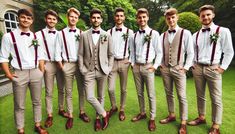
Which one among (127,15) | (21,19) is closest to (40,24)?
(127,15)

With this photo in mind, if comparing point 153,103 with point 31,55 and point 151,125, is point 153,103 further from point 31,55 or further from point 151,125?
point 31,55

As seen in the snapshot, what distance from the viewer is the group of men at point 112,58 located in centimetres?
340

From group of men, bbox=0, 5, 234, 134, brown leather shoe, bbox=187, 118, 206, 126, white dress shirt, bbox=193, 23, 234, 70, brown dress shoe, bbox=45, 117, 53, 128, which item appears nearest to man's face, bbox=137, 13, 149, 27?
group of men, bbox=0, 5, 234, 134

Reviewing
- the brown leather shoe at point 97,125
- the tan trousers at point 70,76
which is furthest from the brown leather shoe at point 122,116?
the tan trousers at point 70,76

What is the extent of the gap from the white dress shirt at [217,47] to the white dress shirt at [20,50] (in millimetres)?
3027

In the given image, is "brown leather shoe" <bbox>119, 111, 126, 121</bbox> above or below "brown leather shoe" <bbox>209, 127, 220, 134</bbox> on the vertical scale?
above

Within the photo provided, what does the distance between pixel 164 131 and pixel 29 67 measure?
2774 millimetres

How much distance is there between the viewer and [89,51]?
12.4 feet

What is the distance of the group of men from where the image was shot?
11.2 feet

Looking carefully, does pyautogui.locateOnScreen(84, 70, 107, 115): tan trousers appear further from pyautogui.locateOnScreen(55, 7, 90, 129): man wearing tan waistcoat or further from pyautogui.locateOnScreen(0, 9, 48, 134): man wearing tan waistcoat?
pyautogui.locateOnScreen(0, 9, 48, 134): man wearing tan waistcoat

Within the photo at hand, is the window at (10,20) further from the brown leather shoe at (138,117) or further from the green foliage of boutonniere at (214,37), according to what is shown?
the green foliage of boutonniere at (214,37)

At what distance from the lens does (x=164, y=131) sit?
3826 mm

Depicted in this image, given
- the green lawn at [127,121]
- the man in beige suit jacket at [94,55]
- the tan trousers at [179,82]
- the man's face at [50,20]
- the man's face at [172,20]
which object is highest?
the man's face at [50,20]

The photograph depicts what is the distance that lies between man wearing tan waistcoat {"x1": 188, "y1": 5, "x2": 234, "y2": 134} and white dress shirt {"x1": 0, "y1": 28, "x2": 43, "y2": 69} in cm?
301
